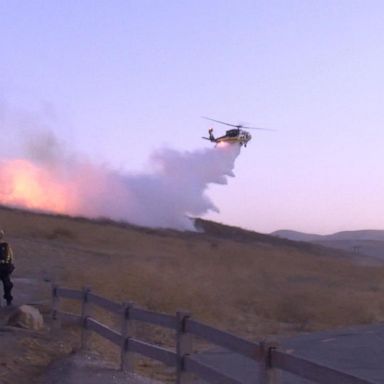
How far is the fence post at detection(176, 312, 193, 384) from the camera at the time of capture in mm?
11633

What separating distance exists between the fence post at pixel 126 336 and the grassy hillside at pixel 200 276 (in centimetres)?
1017

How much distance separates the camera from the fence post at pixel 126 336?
1351 centimetres

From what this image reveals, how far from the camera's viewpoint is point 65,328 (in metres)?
18.4

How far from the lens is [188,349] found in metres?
11.7

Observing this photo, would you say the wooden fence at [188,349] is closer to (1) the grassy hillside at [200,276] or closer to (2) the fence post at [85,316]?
(2) the fence post at [85,316]

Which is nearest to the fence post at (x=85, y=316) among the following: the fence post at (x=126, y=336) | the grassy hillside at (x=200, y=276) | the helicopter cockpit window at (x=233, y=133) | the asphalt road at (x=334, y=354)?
the fence post at (x=126, y=336)

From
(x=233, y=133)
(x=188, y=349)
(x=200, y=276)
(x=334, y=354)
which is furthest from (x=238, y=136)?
(x=188, y=349)

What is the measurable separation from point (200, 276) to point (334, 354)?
57.5 ft

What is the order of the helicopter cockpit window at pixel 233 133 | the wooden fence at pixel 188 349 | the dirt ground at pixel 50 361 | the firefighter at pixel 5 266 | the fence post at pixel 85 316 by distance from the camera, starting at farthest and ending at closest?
the helicopter cockpit window at pixel 233 133 < the firefighter at pixel 5 266 < the fence post at pixel 85 316 < the dirt ground at pixel 50 361 < the wooden fence at pixel 188 349

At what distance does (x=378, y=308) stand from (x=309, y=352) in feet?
38.7

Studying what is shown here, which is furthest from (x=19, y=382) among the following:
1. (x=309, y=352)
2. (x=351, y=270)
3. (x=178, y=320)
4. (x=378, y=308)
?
(x=351, y=270)

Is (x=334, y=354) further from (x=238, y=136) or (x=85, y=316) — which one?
(x=238, y=136)

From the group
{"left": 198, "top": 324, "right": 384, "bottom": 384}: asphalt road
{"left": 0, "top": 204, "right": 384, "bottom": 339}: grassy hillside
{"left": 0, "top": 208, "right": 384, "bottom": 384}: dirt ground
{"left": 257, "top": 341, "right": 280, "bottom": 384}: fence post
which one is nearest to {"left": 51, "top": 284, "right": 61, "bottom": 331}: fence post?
{"left": 0, "top": 208, "right": 384, "bottom": 384}: dirt ground

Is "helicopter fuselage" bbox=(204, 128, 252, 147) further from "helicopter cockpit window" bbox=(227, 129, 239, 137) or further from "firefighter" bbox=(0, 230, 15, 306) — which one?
"firefighter" bbox=(0, 230, 15, 306)
